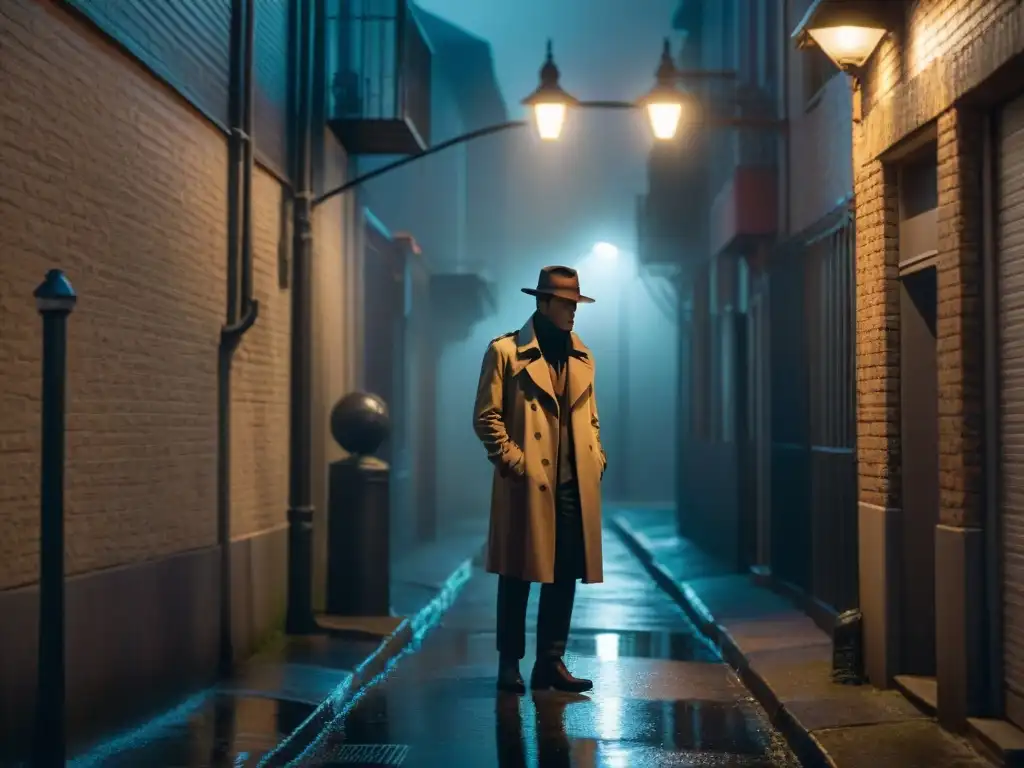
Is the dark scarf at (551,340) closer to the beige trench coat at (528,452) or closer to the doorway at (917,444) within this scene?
the beige trench coat at (528,452)

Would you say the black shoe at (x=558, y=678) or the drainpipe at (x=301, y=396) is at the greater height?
the drainpipe at (x=301, y=396)

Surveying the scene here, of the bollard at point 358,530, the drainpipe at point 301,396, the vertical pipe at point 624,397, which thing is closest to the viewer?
the drainpipe at point 301,396

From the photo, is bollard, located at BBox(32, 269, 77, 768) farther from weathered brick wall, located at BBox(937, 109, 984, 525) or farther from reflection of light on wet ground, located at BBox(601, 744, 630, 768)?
weathered brick wall, located at BBox(937, 109, 984, 525)

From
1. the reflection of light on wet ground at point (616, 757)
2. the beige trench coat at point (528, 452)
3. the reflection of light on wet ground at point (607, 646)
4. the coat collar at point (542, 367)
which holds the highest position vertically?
the coat collar at point (542, 367)

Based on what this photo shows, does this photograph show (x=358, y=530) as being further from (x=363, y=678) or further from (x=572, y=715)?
(x=572, y=715)

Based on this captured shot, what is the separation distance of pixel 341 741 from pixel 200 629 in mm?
1706

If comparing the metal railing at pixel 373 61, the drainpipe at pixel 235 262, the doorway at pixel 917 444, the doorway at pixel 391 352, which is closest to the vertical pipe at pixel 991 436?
the doorway at pixel 917 444

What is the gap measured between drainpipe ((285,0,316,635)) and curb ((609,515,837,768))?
3059 millimetres

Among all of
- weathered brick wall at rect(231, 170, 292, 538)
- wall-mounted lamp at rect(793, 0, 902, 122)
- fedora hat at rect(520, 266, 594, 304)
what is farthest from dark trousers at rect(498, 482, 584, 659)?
wall-mounted lamp at rect(793, 0, 902, 122)

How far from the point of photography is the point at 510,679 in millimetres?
8484

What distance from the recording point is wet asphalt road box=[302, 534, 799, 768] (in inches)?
270

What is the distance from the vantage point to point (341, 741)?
288 inches

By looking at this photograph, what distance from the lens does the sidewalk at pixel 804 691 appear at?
6.53 metres

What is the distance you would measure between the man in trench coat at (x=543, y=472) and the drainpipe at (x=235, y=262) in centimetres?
185
